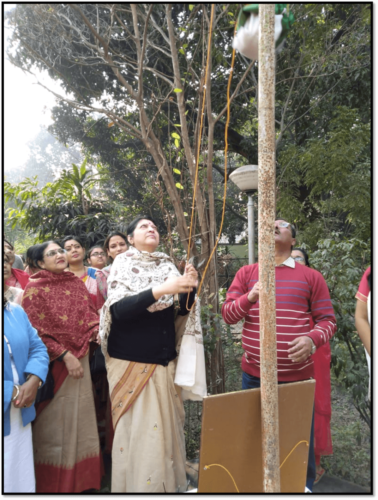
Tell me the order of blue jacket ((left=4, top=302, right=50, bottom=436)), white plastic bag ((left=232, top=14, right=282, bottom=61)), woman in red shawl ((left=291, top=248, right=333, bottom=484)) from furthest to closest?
1. woman in red shawl ((left=291, top=248, right=333, bottom=484))
2. blue jacket ((left=4, top=302, right=50, bottom=436))
3. white plastic bag ((left=232, top=14, right=282, bottom=61))

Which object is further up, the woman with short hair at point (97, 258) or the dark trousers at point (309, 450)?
the woman with short hair at point (97, 258)

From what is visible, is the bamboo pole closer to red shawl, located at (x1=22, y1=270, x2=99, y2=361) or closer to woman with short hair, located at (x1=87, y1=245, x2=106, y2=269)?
red shawl, located at (x1=22, y1=270, x2=99, y2=361)

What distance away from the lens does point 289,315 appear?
7.01ft

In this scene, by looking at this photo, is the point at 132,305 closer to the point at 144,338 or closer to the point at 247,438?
the point at 144,338

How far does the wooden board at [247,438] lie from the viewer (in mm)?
1482

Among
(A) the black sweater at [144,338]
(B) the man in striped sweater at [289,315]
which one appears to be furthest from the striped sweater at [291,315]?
(A) the black sweater at [144,338]

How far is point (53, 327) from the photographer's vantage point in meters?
2.54

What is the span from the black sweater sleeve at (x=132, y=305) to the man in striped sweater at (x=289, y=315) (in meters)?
0.50

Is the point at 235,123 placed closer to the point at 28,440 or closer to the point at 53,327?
the point at 53,327

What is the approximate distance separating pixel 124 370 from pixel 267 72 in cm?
177

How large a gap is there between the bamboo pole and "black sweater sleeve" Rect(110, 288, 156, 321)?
73cm

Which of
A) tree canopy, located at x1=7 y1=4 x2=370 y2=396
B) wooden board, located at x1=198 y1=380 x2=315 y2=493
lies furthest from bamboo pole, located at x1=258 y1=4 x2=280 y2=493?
tree canopy, located at x1=7 y1=4 x2=370 y2=396

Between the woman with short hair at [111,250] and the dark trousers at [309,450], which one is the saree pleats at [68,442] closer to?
the woman with short hair at [111,250]

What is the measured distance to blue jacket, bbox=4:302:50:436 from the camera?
1.86 m
